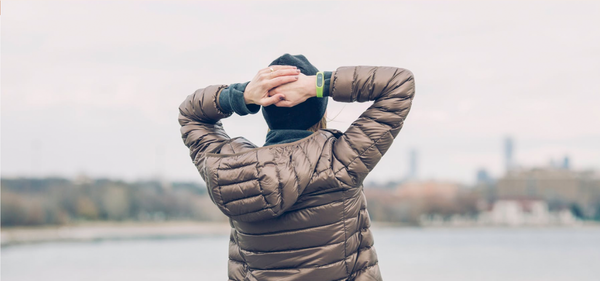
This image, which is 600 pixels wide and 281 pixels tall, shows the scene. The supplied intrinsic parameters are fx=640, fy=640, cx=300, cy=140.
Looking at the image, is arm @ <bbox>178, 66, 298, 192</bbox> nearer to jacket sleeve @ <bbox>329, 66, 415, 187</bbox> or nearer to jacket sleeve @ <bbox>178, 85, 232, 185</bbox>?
jacket sleeve @ <bbox>178, 85, 232, 185</bbox>

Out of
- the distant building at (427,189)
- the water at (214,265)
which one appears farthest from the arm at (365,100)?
the distant building at (427,189)

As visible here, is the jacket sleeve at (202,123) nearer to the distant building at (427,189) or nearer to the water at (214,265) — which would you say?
the water at (214,265)

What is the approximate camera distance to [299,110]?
1682 mm

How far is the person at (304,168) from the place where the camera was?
158 centimetres

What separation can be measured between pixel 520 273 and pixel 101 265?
80.3ft

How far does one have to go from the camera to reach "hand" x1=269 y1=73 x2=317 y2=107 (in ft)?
5.22

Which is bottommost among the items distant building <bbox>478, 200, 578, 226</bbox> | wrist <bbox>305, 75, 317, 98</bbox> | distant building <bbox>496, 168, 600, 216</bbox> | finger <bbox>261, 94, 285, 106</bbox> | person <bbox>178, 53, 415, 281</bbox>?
distant building <bbox>478, 200, 578, 226</bbox>

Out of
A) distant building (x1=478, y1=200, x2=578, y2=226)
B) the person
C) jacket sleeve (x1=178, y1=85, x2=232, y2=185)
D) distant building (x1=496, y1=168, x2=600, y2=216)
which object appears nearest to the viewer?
the person

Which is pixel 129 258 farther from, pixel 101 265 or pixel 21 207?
pixel 21 207

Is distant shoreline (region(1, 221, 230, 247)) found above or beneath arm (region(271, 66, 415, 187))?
beneath

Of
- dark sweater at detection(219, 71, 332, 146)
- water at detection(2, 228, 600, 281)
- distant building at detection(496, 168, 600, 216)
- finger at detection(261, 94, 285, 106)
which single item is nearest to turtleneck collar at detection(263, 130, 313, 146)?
dark sweater at detection(219, 71, 332, 146)

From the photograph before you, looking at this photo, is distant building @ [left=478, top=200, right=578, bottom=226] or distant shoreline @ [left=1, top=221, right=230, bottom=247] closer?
distant shoreline @ [left=1, top=221, right=230, bottom=247]

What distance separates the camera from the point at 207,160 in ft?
5.36

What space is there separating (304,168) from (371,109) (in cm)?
23
